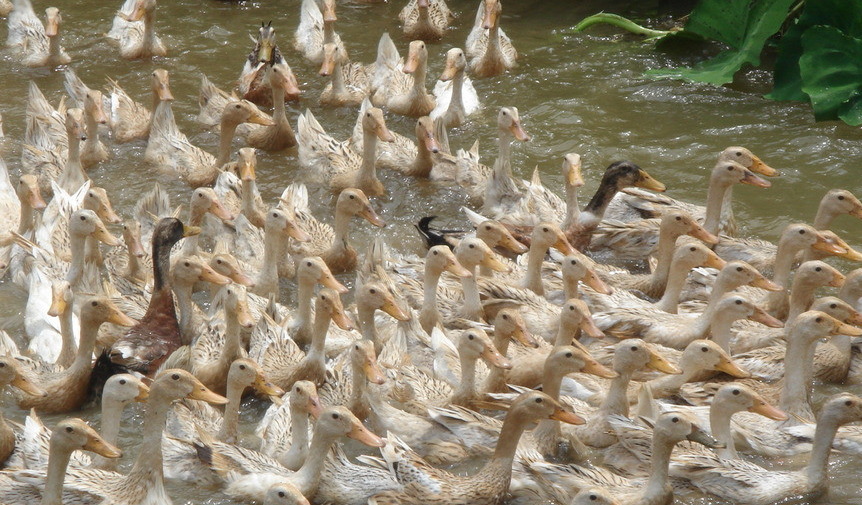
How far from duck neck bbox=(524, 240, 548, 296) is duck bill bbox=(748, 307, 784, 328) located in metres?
1.44

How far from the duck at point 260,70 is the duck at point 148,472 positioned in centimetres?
518

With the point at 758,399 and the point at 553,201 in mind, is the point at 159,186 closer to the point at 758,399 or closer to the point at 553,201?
the point at 553,201

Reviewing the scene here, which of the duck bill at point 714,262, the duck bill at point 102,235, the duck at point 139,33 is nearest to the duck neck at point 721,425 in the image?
the duck bill at point 714,262

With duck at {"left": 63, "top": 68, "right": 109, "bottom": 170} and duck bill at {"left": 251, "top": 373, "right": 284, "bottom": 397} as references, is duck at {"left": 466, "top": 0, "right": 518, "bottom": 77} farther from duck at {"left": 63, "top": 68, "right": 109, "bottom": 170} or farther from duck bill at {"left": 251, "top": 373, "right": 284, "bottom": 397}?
duck bill at {"left": 251, "top": 373, "right": 284, "bottom": 397}

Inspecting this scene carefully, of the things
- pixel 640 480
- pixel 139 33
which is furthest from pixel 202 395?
pixel 139 33

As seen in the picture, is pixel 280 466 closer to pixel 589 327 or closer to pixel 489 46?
pixel 589 327

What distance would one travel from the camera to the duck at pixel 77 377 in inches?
265

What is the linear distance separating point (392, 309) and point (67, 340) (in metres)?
1.98

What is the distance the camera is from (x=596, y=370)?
→ 21.2ft

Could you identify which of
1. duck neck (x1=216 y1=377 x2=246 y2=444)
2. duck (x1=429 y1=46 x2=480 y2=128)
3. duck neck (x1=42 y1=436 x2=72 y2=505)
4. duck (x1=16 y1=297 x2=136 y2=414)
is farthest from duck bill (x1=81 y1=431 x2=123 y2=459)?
duck (x1=429 y1=46 x2=480 y2=128)

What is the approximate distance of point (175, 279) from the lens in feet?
24.9

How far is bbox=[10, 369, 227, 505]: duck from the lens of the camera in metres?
5.66

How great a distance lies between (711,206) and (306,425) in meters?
3.70

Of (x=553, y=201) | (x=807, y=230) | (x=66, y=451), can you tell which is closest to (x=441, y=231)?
(x=553, y=201)
